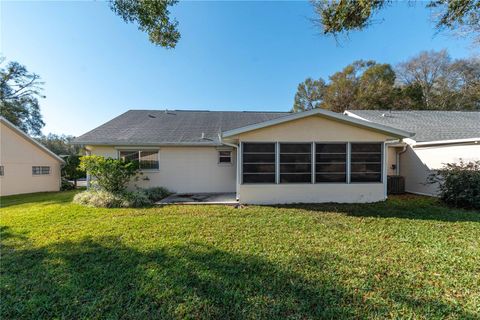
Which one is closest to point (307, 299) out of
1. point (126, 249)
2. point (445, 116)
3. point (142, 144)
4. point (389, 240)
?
point (389, 240)

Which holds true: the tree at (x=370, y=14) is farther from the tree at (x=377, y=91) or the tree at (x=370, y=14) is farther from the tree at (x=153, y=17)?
the tree at (x=377, y=91)

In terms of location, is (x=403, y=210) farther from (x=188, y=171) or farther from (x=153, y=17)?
(x=153, y=17)

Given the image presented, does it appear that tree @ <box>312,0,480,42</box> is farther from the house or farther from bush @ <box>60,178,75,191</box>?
bush @ <box>60,178,75,191</box>

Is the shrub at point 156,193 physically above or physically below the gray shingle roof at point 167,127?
below

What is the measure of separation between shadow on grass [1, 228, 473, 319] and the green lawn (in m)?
0.02

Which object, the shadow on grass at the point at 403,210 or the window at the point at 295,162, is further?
the window at the point at 295,162

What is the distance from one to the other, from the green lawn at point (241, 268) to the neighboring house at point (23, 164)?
9.80 metres

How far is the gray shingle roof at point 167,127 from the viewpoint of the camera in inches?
406

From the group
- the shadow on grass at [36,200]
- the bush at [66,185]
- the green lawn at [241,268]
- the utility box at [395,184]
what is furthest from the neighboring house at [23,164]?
the utility box at [395,184]

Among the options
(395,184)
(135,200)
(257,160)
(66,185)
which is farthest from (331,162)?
(66,185)

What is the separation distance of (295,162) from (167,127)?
301 inches

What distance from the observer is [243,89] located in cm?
1881

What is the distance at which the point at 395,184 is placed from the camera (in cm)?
1056

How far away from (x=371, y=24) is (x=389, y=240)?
6093 mm
